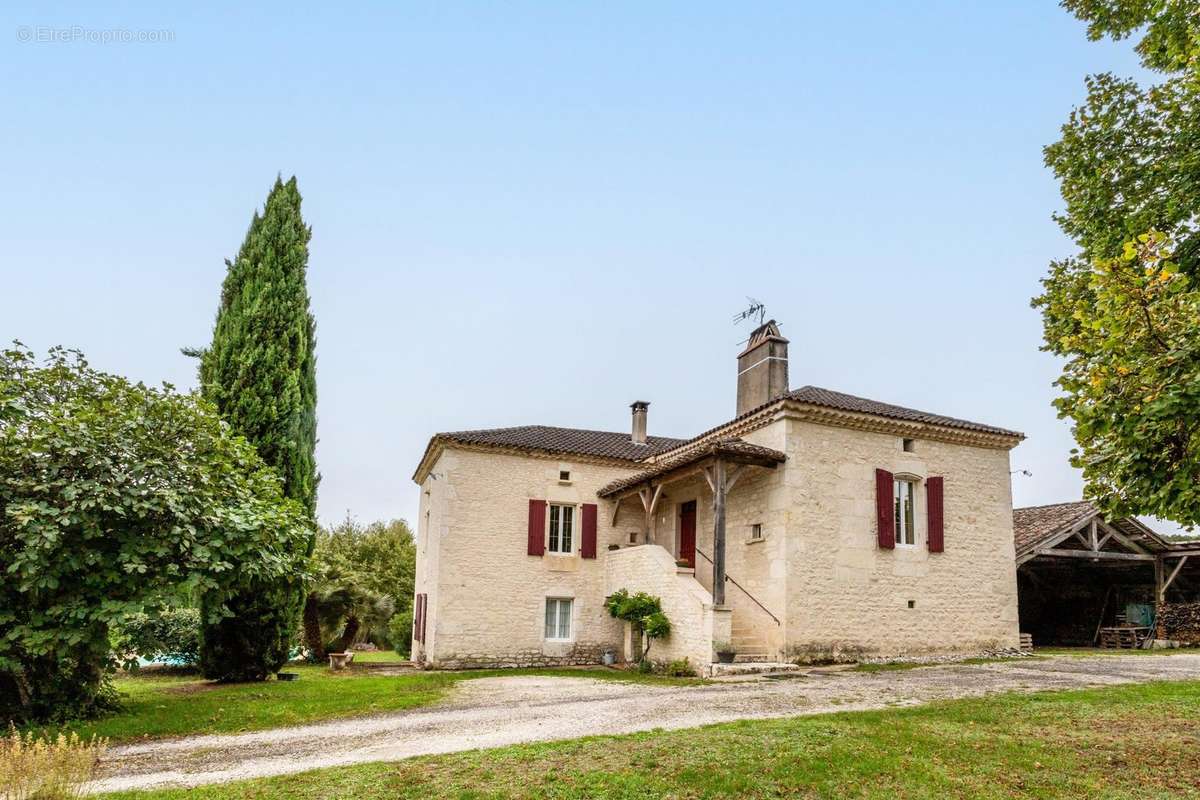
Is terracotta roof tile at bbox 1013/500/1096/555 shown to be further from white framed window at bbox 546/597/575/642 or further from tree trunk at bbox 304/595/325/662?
tree trunk at bbox 304/595/325/662

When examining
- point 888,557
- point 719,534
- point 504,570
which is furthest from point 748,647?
point 504,570

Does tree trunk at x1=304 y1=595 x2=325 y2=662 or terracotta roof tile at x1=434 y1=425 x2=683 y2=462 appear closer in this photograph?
terracotta roof tile at x1=434 y1=425 x2=683 y2=462

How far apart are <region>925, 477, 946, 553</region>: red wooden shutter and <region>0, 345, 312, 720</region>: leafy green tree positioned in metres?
12.0

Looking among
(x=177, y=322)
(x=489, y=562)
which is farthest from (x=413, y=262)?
(x=489, y=562)

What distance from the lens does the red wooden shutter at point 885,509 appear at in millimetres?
14594

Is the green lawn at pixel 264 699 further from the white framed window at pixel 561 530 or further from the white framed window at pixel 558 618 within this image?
the white framed window at pixel 561 530

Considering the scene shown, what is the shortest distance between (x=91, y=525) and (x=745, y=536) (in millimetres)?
10935

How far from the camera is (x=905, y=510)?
15.2 meters

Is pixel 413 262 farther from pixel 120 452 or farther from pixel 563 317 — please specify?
pixel 120 452

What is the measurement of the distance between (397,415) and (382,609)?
224 inches

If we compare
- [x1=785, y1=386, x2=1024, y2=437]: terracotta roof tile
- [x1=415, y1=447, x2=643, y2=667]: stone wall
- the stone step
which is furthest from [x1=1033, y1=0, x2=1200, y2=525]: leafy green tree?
[x1=415, y1=447, x2=643, y2=667]: stone wall

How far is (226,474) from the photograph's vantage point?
10.6m

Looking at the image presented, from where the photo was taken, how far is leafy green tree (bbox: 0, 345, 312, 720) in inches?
343

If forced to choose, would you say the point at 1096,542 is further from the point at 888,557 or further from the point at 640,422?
the point at 640,422
